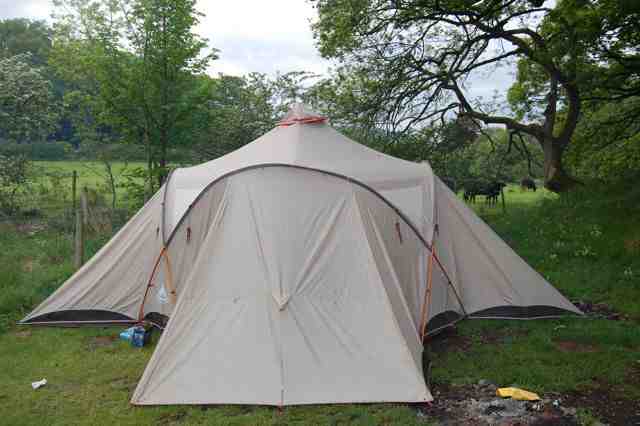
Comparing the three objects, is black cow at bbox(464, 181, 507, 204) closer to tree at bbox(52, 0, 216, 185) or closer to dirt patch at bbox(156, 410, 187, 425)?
tree at bbox(52, 0, 216, 185)

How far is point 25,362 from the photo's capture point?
4988 millimetres

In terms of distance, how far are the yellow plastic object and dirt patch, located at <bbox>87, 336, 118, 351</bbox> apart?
12.3ft

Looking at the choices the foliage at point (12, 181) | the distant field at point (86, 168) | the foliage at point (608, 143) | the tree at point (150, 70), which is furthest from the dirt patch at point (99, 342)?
the foliage at point (608, 143)

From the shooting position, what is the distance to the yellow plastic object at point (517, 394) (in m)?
4.11

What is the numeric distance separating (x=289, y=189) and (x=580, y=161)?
1245 cm

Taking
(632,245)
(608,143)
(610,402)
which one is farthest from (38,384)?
(608,143)

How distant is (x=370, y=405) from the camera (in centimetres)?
403

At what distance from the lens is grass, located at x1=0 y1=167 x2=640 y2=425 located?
3.96 m

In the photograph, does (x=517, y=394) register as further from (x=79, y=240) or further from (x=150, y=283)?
(x=79, y=240)

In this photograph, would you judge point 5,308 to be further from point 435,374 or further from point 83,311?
point 435,374

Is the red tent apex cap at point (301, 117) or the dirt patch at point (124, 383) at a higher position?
the red tent apex cap at point (301, 117)

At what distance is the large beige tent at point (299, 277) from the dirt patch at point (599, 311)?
463 millimetres

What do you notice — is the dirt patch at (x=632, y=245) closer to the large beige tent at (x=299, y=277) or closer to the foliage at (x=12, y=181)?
the large beige tent at (x=299, y=277)

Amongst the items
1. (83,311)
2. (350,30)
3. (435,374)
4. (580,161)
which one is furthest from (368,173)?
(580,161)
